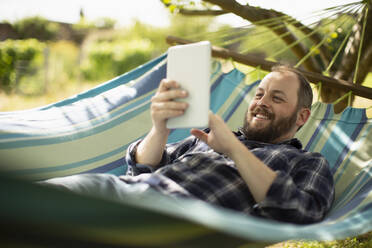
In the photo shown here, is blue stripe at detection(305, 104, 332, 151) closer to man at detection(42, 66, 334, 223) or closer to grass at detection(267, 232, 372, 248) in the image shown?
man at detection(42, 66, 334, 223)

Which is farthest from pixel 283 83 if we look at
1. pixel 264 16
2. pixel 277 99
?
pixel 264 16

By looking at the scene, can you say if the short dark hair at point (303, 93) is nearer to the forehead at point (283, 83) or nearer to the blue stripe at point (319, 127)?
the forehead at point (283, 83)

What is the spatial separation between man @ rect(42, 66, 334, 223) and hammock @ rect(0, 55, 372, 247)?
99 millimetres

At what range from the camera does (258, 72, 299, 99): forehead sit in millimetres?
1880

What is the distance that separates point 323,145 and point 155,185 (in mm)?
1140

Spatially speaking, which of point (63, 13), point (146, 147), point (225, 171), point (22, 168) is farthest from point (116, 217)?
point (63, 13)

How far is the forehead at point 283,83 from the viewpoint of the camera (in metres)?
1.88

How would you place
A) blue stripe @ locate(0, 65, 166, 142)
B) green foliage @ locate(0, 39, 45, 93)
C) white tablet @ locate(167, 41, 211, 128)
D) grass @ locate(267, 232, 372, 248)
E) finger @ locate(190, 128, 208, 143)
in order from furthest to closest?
1. green foliage @ locate(0, 39, 45, 93)
2. grass @ locate(267, 232, 372, 248)
3. blue stripe @ locate(0, 65, 166, 142)
4. finger @ locate(190, 128, 208, 143)
5. white tablet @ locate(167, 41, 211, 128)

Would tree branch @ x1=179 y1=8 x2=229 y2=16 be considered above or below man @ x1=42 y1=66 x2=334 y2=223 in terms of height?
above

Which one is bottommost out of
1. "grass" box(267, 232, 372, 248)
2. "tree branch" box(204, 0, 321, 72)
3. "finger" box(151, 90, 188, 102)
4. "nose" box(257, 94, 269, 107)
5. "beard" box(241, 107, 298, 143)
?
"grass" box(267, 232, 372, 248)

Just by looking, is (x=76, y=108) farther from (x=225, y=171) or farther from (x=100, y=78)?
(x=100, y=78)

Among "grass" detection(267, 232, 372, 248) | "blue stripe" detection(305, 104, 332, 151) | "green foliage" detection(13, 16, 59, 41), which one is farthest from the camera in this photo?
"green foliage" detection(13, 16, 59, 41)

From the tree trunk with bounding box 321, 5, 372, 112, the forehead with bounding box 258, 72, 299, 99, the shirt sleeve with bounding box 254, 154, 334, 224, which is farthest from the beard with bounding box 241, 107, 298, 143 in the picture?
the tree trunk with bounding box 321, 5, 372, 112

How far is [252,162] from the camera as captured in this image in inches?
56.4
